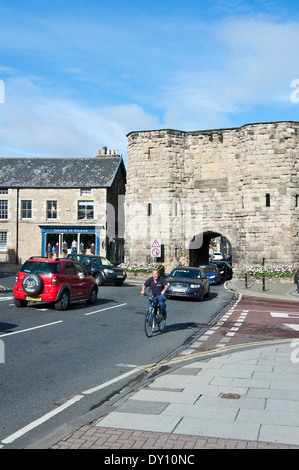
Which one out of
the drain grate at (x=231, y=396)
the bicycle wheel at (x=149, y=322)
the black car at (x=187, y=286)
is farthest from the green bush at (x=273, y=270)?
the drain grate at (x=231, y=396)

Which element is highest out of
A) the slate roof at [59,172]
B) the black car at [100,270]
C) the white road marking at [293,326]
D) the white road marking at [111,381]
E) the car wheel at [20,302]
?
the slate roof at [59,172]

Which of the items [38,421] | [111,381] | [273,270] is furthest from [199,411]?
[273,270]

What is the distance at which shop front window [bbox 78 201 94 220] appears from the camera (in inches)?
1857

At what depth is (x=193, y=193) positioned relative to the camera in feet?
128

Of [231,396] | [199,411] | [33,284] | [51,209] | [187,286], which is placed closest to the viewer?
[199,411]

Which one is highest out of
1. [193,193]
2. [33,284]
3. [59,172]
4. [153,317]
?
[59,172]

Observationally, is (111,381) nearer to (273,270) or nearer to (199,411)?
(199,411)

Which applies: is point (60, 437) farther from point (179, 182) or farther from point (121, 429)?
point (179, 182)

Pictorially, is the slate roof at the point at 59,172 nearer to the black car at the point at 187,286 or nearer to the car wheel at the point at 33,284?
the black car at the point at 187,286

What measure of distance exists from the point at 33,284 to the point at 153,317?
17.1ft

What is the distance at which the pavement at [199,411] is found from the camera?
16.7 feet

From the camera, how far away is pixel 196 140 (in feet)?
128

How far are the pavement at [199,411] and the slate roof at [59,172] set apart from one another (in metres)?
39.1
